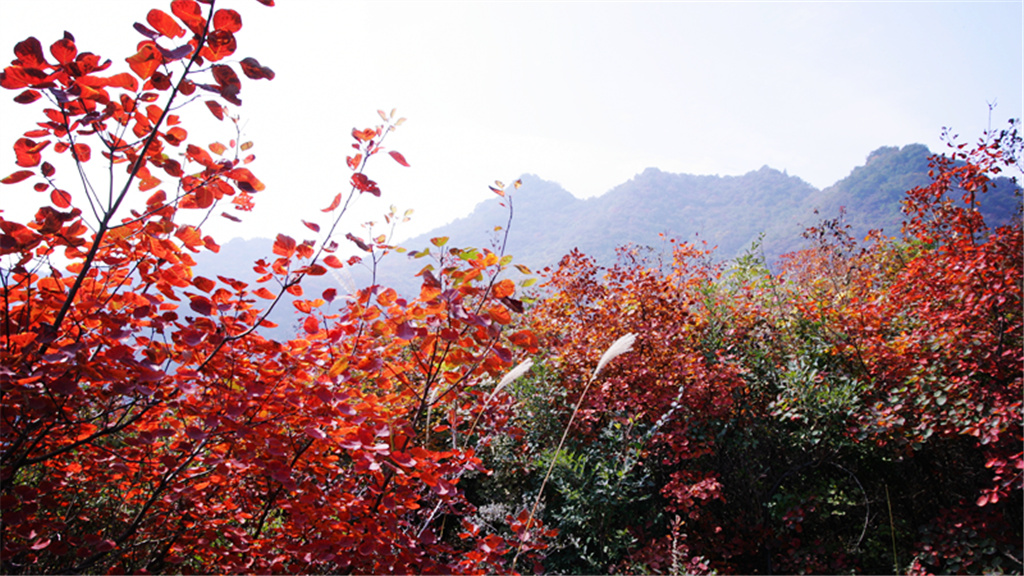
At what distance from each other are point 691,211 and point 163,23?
7103cm

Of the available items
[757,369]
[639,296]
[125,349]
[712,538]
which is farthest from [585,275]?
[125,349]

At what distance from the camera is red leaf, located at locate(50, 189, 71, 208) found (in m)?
1.06

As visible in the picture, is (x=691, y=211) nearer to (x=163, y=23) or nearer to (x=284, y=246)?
(x=284, y=246)

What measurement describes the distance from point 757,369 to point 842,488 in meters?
0.87

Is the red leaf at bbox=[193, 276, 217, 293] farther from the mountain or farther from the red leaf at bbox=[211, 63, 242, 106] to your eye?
the mountain

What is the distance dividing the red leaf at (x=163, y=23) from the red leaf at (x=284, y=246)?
1.69 ft

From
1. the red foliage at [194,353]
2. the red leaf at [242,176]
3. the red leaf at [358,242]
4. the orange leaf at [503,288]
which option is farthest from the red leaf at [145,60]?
the orange leaf at [503,288]

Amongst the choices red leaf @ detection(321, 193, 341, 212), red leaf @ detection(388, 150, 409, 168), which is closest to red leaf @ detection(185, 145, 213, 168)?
red leaf @ detection(321, 193, 341, 212)

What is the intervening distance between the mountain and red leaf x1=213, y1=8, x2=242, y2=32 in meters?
28.4

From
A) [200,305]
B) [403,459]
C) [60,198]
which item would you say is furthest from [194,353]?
[403,459]

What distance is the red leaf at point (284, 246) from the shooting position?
1.33 m

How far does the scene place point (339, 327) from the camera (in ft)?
4.72

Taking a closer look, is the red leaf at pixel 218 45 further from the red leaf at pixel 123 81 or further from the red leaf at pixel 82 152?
the red leaf at pixel 82 152

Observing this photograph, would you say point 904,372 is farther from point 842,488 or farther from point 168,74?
point 168,74
